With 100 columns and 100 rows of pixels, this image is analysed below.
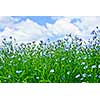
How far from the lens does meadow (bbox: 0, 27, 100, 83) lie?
3572 mm

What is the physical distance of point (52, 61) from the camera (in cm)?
361

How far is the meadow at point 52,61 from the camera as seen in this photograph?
357 centimetres
